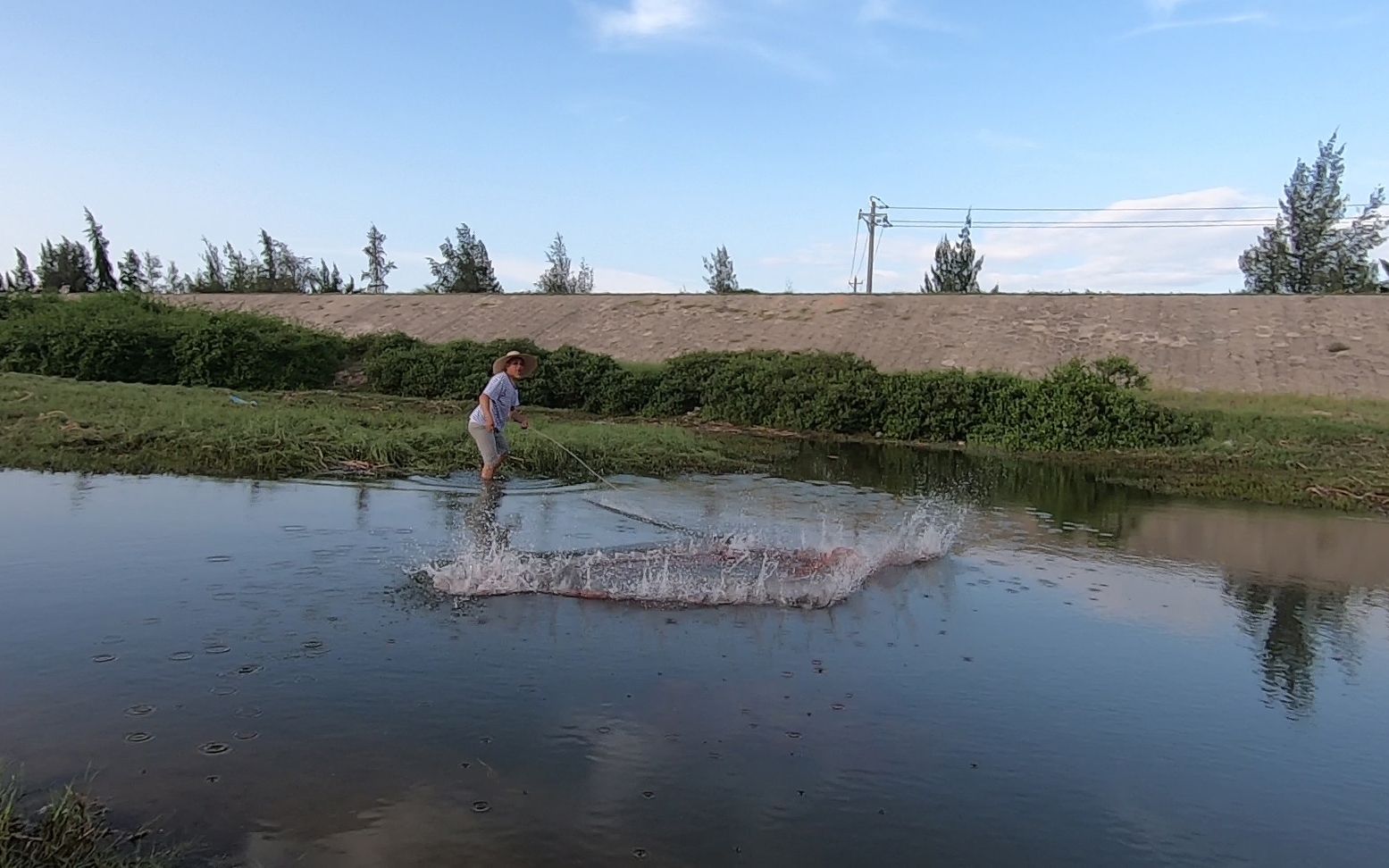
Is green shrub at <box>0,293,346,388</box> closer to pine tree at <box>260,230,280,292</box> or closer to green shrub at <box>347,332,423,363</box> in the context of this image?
green shrub at <box>347,332,423,363</box>

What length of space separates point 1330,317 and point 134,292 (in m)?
35.7

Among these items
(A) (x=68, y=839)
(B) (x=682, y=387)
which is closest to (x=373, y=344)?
(B) (x=682, y=387)

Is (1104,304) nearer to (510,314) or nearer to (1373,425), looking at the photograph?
(1373,425)

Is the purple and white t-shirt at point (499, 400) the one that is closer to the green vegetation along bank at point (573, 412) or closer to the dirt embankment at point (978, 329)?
the green vegetation along bank at point (573, 412)

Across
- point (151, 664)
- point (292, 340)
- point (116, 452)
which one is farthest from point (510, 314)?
point (151, 664)

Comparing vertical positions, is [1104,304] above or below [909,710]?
above

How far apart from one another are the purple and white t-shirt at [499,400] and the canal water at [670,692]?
1.94 meters

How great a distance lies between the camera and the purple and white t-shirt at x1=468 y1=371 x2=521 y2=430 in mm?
12188

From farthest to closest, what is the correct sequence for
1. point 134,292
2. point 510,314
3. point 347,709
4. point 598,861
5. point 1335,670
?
point 510,314 < point 134,292 < point 1335,670 < point 347,709 < point 598,861

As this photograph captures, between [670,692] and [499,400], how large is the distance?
7112 mm

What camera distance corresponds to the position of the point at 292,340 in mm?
28438

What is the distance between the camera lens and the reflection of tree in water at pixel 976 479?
1402 centimetres

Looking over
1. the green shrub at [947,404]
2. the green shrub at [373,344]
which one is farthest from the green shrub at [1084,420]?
the green shrub at [373,344]

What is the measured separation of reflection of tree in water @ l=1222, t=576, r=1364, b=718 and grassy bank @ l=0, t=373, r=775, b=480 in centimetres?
841
